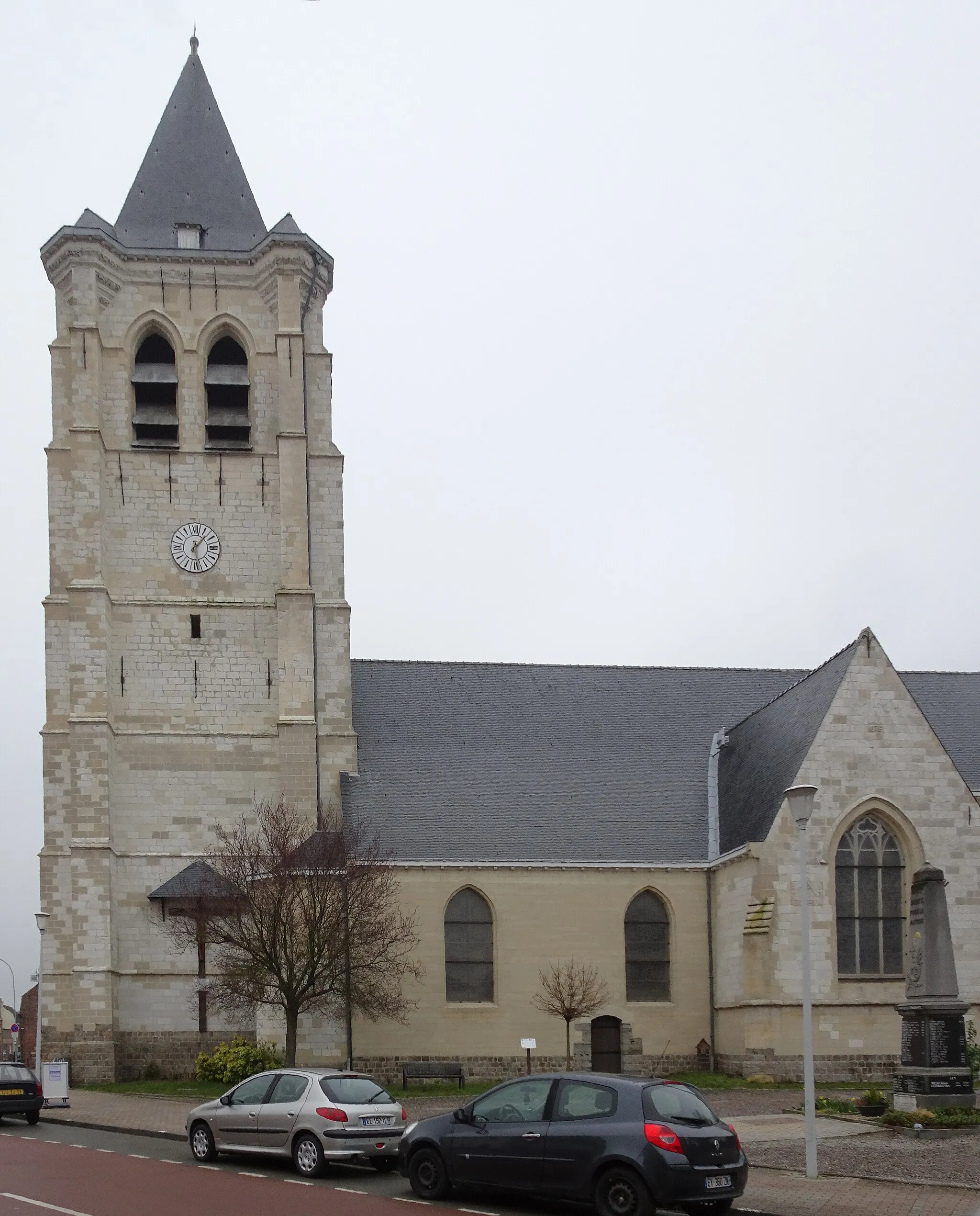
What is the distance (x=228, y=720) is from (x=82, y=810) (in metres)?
4.27

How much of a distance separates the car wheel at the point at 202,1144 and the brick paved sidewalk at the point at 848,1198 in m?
7.00

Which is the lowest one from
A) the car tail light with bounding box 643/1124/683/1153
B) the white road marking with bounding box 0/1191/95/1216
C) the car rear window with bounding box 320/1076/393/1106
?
the white road marking with bounding box 0/1191/95/1216

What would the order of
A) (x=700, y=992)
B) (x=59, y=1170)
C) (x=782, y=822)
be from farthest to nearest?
(x=700, y=992), (x=782, y=822), (x=59, y=1170)

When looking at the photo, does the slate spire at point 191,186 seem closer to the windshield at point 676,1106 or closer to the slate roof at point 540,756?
the slate roof at point 540,756

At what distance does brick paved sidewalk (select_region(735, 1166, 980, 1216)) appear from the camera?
14758mm

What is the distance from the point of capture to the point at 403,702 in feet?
131

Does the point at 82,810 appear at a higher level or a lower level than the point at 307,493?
lower

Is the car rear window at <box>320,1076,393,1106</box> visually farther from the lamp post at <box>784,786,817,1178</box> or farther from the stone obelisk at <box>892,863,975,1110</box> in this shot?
the stone obelisk at <box>892,863,975,1110</box>

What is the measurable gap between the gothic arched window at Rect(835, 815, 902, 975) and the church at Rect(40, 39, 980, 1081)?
7 cm

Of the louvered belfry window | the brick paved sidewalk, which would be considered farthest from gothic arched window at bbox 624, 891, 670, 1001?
the brick paved sidewalk

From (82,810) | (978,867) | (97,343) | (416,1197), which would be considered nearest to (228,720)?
(82,810)

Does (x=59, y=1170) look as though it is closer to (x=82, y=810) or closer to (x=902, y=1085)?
(x=902, y=1085)

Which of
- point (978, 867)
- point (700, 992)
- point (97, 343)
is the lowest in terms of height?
point (700, 992)

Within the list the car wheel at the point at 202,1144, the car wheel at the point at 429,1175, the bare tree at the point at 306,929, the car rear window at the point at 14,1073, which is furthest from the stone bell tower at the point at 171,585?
the car wheel at the point at 429,1175
